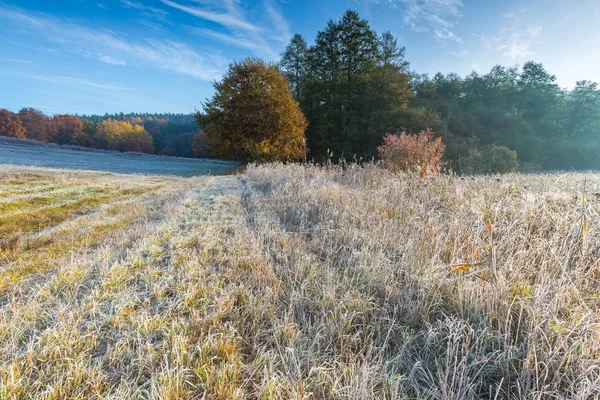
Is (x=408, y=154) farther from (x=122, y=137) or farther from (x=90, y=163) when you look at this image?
(x=122, y=137)

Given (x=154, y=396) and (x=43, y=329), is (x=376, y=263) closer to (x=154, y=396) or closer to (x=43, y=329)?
(x=154, y=396)

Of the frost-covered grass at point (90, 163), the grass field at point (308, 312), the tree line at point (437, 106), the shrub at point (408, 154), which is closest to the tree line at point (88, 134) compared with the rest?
the frost-covered grass at point (90, 163)

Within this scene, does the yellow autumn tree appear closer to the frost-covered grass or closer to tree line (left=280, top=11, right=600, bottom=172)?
the frost-covered grass

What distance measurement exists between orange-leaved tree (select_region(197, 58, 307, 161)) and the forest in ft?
8.39

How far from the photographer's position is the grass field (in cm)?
126

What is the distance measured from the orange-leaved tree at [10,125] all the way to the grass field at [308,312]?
70.1 m

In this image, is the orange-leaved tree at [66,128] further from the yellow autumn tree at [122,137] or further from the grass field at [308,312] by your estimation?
the grass field at [308,312]

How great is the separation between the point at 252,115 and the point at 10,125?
62.6m

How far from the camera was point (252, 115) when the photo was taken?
1692 centimetres

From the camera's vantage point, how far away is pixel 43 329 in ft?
5.37

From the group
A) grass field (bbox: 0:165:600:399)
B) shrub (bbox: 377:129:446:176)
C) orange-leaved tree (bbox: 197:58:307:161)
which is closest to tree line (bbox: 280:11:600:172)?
orange-leaved tree (bbox: 197:58:307:161)

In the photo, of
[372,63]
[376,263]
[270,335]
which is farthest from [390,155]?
[372,63]

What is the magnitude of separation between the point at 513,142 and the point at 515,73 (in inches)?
476

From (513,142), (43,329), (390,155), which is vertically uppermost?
(513,142)
